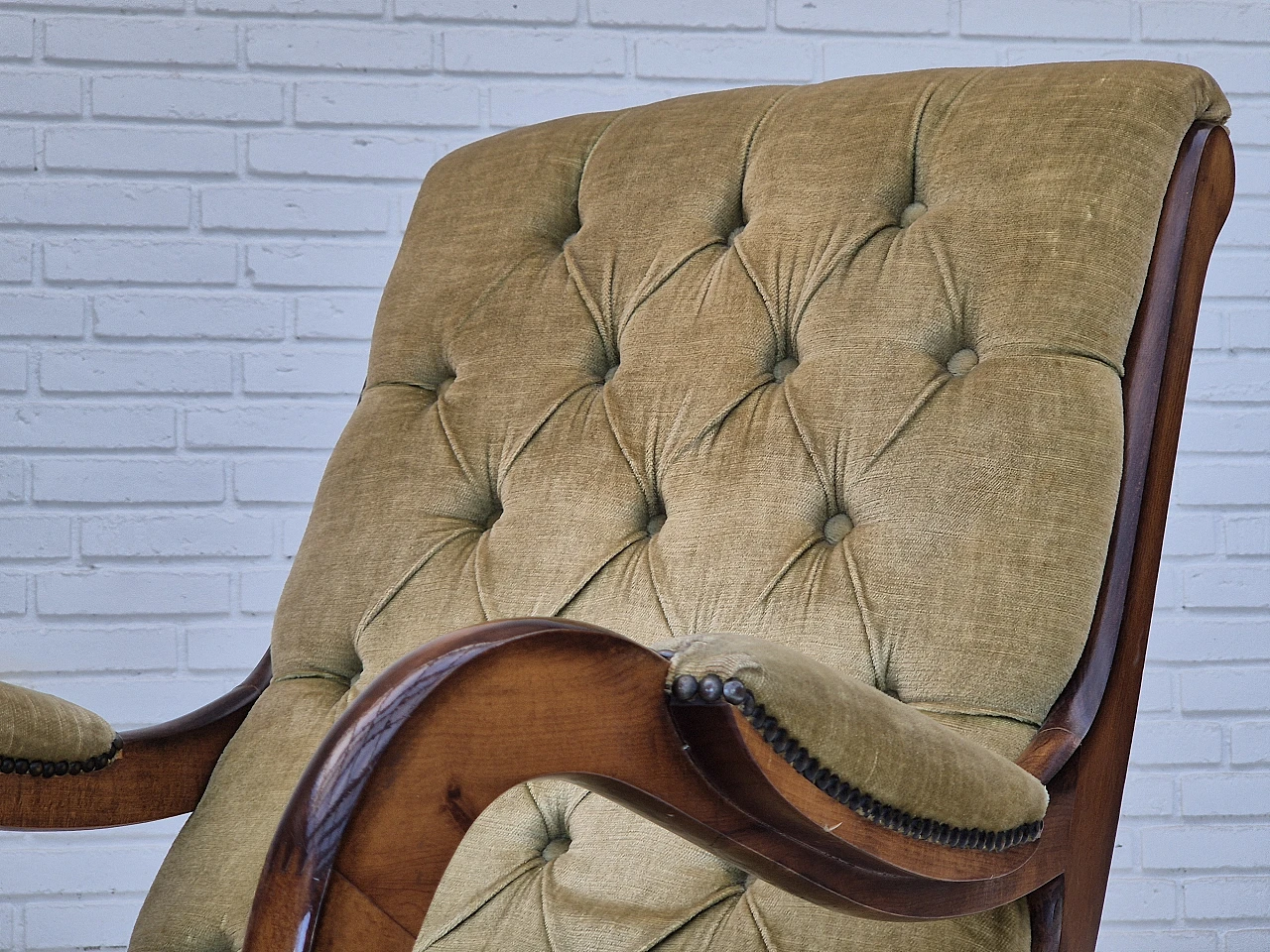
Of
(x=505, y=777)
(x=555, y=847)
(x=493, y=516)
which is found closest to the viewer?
(x=505, y=777)

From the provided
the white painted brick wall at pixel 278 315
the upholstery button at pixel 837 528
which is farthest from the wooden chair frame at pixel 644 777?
the white painted brick wall at pixel 278 315

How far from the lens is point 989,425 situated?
67 centimetres

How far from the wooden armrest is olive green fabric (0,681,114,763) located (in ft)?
1.28

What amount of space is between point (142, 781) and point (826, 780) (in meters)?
0.52

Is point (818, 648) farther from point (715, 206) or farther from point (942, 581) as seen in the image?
point (715, 206)

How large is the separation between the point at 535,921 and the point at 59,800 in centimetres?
28

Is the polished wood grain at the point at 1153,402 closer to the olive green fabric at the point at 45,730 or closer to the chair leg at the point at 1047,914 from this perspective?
the chair leg at the point at 1047,914

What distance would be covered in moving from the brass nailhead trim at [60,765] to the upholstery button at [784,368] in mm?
441

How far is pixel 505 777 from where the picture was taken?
0.38 m

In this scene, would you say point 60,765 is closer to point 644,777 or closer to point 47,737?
point 47,737

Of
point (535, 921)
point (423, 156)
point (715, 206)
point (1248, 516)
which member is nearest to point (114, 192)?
point (423, 156)

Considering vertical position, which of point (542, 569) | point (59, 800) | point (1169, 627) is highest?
point (542, 569)

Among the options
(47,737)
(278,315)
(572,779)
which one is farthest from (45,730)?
(278,315)

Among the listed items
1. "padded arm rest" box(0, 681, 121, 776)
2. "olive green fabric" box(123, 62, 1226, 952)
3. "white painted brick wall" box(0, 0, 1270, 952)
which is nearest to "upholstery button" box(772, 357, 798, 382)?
"olive green fabric" box(123, 62, 1226, 952)
